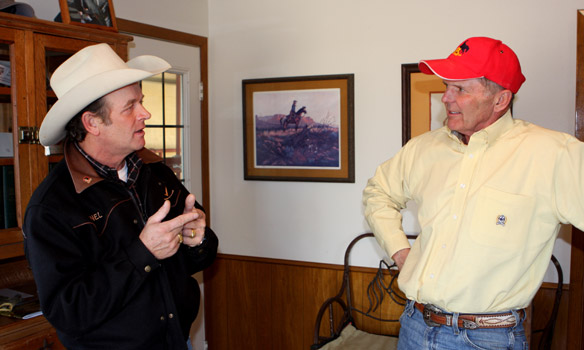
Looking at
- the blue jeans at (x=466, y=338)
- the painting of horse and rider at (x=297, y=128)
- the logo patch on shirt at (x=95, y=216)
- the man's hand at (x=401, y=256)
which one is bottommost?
the blue jeans at (x=466, y=338)

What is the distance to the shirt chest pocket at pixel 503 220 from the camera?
63.6 inches

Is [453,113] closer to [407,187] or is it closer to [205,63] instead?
[407,187]

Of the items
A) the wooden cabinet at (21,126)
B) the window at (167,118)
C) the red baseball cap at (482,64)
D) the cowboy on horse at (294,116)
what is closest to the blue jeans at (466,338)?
the red baseball cap at (482,64)

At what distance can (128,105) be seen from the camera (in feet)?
5.62

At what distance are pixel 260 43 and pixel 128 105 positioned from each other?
68.2 inches

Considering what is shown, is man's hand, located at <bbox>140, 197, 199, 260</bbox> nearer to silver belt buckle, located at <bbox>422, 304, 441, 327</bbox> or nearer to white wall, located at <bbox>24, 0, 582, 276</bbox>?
silver belt buckle, located at <bbox>422, 304, 441, 327</bbox>

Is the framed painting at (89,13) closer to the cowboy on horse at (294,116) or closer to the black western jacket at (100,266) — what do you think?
the black western jacket at (100,266)

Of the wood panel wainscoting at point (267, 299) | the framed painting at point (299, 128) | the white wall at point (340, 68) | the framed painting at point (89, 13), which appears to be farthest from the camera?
the wood panel wainscoting at point (267, 299)

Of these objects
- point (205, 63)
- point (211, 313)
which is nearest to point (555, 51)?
point (205, 63)

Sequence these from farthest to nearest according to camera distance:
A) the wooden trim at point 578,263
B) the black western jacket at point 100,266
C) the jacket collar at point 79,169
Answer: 1. the wooden trim at point 578,263
2. the jacket collar at point 79,169
3. the black western jacket at point 100,266

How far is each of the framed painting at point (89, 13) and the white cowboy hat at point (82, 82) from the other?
56 cm

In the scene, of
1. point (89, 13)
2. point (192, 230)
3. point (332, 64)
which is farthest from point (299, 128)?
point (192, 230)

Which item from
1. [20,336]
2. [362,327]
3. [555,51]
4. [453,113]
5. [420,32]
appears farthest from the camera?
[362,327]

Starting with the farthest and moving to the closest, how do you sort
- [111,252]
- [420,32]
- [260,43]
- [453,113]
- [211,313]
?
[211,313], [260,43], [420,32], [453,113], [111,252]
